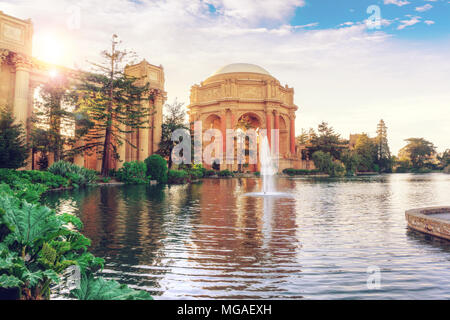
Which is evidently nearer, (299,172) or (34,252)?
(34,252)

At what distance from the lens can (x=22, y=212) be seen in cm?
298

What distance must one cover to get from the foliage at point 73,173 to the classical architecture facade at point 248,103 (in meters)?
34.0

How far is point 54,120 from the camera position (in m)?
24.1

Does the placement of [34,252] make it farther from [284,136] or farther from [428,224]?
[284,136]

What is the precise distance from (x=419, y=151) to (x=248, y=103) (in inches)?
→ 2475

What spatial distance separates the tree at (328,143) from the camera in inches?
2370

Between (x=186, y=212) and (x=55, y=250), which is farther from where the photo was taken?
(x=186, y=212)

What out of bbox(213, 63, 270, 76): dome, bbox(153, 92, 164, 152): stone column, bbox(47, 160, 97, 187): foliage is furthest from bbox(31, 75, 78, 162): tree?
bbox(213, 63, 270, 76): dome

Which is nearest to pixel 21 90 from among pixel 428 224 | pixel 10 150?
pixel 10 150
